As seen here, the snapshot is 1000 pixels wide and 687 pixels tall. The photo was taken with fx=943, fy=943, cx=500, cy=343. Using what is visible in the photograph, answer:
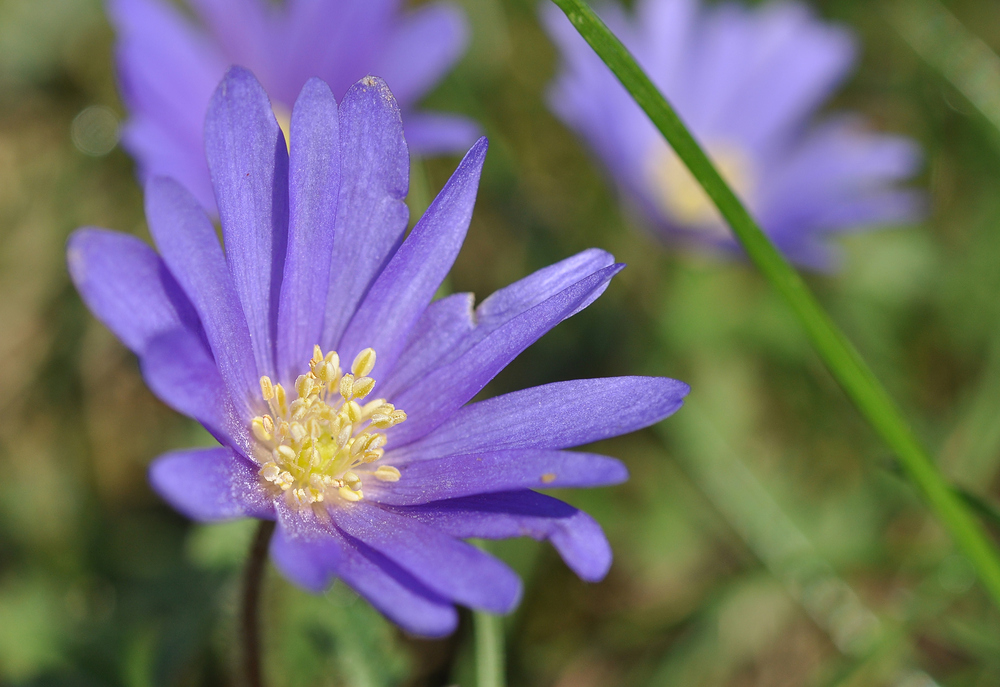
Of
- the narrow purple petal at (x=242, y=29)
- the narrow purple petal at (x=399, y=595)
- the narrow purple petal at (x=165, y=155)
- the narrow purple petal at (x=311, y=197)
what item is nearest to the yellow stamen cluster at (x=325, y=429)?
the narrow purple petal at (x=311, y=197)

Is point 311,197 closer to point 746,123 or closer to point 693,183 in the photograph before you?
point 693,183

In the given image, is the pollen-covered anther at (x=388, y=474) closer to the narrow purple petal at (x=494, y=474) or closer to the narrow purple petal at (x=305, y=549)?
the narrow purple petal at (x=494, y=474)

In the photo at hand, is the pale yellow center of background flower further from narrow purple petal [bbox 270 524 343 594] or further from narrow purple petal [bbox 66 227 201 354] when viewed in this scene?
narrow purple petal [bbox 270 524 343 594]

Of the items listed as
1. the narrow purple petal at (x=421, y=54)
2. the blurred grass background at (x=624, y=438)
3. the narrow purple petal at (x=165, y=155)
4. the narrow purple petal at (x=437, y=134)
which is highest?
the narrow purple petal at (x=165, y=155)

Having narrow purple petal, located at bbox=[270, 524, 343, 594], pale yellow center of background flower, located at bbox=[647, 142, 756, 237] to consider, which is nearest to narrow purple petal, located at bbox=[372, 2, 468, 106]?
pale yellow center of background flower, located at bbox=[647, 142, 756, 237]

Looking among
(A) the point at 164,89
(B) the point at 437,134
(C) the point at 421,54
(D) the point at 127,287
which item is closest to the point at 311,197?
(D) the point at 127,287

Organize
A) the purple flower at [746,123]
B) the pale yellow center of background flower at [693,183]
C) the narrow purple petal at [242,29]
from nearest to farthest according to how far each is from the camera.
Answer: the narrow purple petal at [242,29], the purple flower at [746,123], the pale yellow center of background flower at [693,183]
